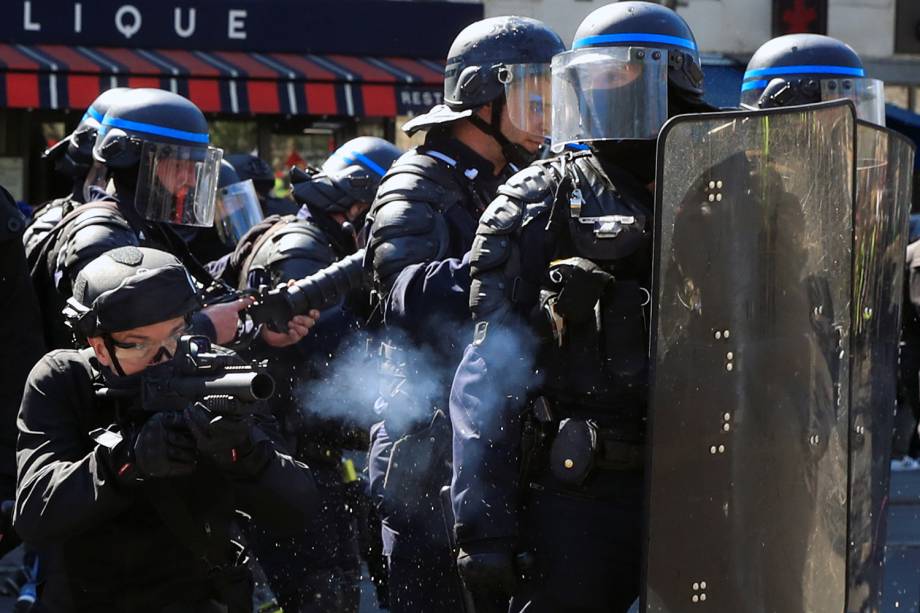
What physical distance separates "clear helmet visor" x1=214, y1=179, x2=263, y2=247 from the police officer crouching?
12.6 feet

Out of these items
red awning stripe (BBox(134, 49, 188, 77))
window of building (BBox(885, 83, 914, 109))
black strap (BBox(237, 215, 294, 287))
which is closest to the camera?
black strap (BBox(237, 215, 294, 287))

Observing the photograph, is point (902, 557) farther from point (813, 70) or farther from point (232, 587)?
point (232, 587)

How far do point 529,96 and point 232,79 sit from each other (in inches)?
387

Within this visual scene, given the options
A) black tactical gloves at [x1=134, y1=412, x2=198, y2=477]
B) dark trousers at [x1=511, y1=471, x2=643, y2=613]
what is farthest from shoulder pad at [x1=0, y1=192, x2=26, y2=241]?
dark trousers at [x1=511, y1=471, x2=643, y2=613]

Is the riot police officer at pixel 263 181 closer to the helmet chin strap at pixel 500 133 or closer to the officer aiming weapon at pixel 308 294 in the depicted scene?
the officer aiming weapon at pixel 308 294

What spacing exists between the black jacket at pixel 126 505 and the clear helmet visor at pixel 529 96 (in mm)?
1518

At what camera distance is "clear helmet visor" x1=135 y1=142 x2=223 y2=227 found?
4.83m

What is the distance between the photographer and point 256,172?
30.4 ft

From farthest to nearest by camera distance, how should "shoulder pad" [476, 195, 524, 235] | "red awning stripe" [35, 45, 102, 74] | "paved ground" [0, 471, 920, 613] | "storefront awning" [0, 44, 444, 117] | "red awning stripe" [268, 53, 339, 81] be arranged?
"red awning stripe" [268, 53, 339, 81] → "red awning stripe" [35, 45, 102, 74] → "storefront awning" [0, 44, 444, 117] → "paved ground" [0, 471, 920, 613] → "shoulder pad" [476, 195, 524, 235]

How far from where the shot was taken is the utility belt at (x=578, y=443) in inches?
130

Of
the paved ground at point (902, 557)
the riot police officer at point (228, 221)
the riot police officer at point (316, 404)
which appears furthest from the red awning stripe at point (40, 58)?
the riot police officer at point (316, 404)

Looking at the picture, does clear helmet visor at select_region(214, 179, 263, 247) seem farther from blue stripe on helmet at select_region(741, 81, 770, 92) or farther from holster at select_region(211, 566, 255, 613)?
holster at select_region(211, 566, 255, 613)

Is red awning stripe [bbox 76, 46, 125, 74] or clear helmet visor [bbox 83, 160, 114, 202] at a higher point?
clear helmet visor [bbox 83, 160, 114, 202]

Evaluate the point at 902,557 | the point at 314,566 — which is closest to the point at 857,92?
the point at 314,566
